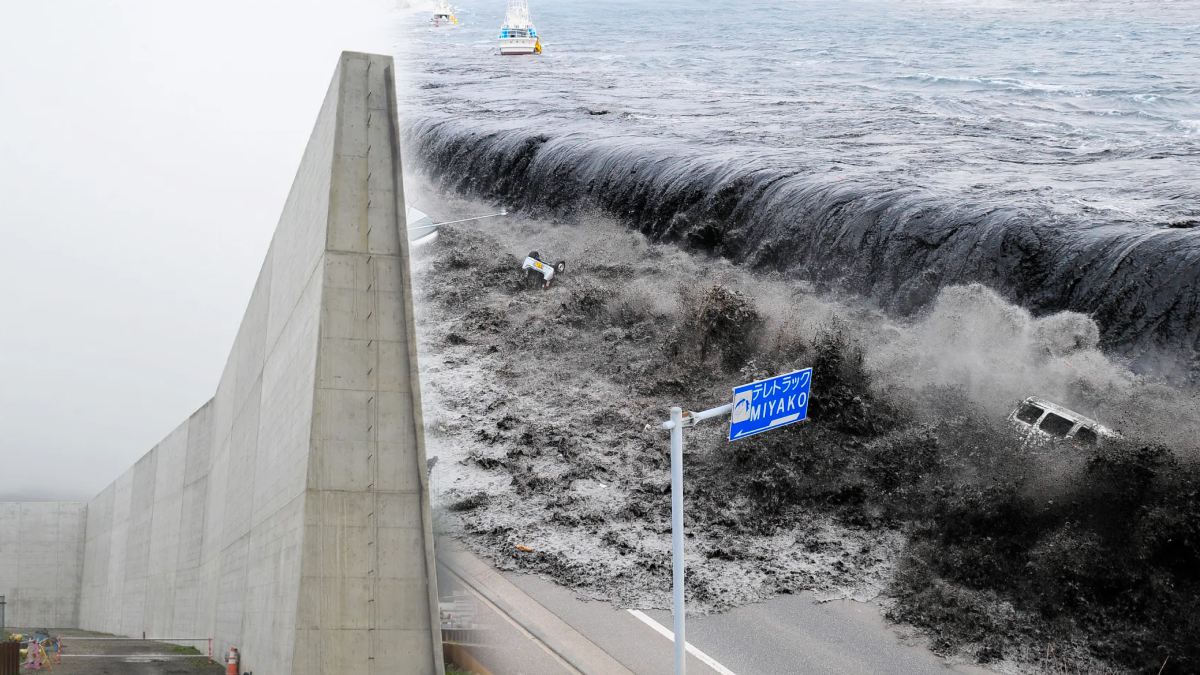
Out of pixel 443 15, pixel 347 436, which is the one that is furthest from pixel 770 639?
pixel 443 15

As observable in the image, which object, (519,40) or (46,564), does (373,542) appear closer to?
(46,564)

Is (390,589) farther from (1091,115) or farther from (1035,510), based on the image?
(1091,115)

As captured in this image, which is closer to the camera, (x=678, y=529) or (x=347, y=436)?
(x=678, y=529)

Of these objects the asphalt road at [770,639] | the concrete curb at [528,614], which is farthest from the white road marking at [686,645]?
the concrete curb at [528,614]

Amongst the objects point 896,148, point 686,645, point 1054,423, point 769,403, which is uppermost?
point 896,148

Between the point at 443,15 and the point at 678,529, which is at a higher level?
the point at 443,15

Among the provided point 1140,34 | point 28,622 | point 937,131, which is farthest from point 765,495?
point 1140,34
